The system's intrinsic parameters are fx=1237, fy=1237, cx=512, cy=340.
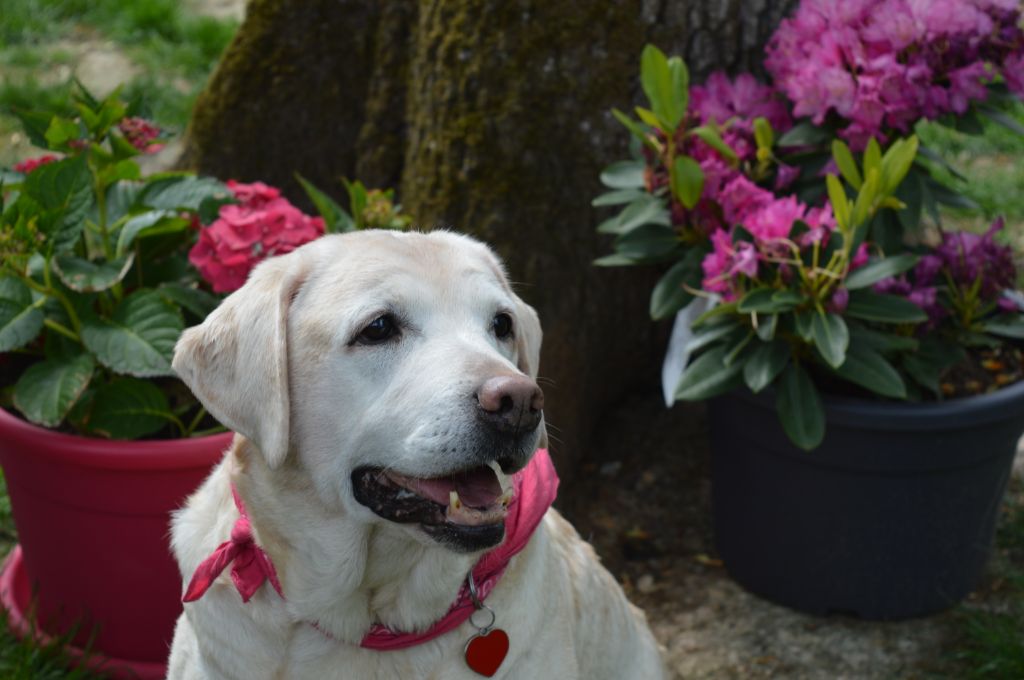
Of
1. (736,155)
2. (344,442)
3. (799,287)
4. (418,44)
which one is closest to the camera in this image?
(344,442)

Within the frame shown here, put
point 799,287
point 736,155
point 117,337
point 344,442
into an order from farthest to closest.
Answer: point 736,155 < point 799,287 < point 117,337 < point 344,442

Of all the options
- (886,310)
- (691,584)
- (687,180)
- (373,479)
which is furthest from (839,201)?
(373,479)

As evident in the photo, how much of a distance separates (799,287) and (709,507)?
1.16 metres

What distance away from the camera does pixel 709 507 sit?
415 centimetres

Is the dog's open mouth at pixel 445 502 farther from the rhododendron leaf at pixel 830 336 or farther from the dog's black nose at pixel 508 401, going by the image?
the rhododendron leaf at pixel 830 336

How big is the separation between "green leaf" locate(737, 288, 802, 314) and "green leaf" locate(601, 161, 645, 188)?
58 cm

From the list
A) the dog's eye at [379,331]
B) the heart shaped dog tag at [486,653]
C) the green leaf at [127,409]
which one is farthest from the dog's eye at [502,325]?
the green leaf at [127,409]

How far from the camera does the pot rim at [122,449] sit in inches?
116

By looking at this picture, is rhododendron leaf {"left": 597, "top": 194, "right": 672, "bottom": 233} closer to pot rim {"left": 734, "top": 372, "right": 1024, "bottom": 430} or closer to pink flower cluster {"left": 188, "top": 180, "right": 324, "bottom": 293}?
pot rim {"left": 734, "top": 372, "right": 1024, "bottom": 430}

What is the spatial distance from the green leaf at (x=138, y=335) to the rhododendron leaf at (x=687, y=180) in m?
1.38

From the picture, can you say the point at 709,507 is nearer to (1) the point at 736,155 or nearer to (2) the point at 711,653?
(2) the point at 711,653

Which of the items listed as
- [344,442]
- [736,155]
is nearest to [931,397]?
[736,155]

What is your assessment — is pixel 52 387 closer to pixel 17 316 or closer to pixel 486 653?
pixel 17 316

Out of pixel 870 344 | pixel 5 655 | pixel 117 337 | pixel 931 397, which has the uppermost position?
pixel 117 337
